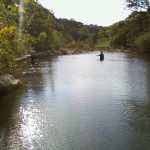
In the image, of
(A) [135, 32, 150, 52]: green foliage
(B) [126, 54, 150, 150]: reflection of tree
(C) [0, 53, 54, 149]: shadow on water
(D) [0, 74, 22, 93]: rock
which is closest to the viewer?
(B) [126, 54, 150, 150]: reflection of tree

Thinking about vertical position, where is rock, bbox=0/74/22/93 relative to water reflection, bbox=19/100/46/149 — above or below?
above

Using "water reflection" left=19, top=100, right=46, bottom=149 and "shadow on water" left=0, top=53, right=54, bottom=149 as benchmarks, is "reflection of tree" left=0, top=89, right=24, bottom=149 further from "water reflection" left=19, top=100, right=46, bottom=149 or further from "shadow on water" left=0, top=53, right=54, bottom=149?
Result: "water reflection" left=19, top=100, right=46, bottom=149

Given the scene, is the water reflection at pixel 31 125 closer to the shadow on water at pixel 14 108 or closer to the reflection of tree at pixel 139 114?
the shadow on water at pixel 14 108

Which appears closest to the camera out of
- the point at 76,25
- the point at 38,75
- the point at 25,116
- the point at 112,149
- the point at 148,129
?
the point at 112,149

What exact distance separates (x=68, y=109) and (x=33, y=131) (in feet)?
13.5

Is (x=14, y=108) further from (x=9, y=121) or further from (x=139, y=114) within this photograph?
(x=139, y=114)

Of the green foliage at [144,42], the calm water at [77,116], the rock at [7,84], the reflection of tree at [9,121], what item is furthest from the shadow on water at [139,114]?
the green foliage at [144,42]

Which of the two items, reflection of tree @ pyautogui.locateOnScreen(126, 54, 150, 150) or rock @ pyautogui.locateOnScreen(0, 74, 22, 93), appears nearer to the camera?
reflection of tree @ pyautogui.locateOnScreen(126, 54, 150, 150)

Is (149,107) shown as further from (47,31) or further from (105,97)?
(47,31)

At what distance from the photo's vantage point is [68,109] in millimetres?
18016

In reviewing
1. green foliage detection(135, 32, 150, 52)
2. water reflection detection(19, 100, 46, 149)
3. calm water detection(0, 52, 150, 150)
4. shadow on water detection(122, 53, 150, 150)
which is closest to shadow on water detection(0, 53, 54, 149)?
calm water detection(0, 52, 150, 150)

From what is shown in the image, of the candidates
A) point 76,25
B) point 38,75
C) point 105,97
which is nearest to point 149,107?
point 105,97

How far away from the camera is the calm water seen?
12797 mm

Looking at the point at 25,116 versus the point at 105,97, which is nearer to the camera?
the point at 25,116
